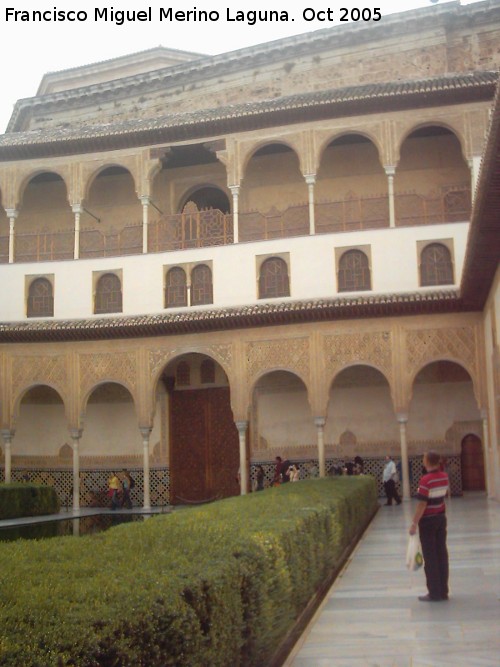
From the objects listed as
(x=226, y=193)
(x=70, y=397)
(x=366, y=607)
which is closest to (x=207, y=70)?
(x=226, y=193)

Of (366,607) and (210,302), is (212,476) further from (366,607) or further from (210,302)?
(366,607)

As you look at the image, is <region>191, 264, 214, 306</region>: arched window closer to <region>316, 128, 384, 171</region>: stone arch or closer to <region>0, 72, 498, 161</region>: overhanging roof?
<region>0, 72, 498, 161</region>: overhanging roof

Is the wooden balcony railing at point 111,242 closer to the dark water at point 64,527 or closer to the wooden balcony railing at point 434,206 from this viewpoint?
the wooden balcony railing at point 434,206

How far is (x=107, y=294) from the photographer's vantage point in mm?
22609

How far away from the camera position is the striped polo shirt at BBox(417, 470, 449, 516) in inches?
295

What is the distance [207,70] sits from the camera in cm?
2847

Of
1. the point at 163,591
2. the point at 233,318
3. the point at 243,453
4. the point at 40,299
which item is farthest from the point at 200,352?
the point at 163,591

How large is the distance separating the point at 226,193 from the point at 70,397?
283 inches

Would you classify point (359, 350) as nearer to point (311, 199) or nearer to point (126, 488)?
point (311, 199)

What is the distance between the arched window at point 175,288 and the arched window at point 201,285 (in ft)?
0.81

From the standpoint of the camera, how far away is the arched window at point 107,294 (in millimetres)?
22562

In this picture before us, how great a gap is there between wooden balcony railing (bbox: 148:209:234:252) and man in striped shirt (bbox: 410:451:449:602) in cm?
1503

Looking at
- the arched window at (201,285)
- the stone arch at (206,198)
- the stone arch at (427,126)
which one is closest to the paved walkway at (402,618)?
the arched window at (201,285)

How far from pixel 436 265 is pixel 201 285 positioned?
18.9 ft
